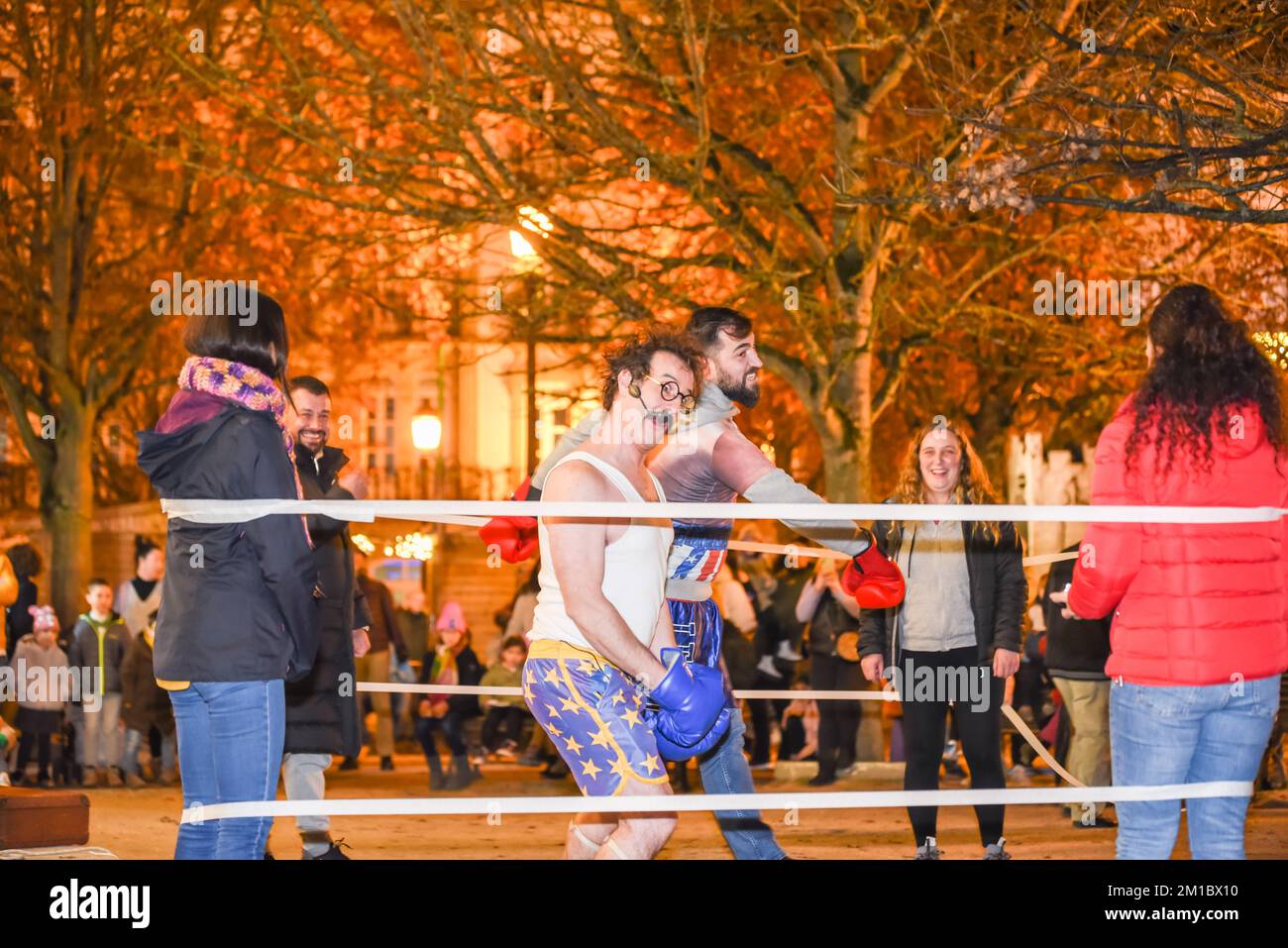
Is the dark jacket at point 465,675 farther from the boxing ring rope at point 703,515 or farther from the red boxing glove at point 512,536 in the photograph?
the boxing ring rope at point 703,515

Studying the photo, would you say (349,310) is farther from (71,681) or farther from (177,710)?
(177,710)

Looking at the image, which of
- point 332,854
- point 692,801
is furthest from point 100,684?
point 692,801

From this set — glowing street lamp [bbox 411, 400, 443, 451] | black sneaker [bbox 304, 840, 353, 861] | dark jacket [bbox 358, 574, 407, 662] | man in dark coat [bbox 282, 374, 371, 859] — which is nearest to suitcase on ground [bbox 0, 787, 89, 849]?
man in dark coat [bbox 282, 374, 371, 859]

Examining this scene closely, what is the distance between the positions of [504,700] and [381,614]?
1.30 meters

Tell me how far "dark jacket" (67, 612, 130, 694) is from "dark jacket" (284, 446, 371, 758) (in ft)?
19.2

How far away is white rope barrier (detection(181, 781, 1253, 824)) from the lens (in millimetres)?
4777

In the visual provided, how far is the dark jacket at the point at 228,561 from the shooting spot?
488 centimetres

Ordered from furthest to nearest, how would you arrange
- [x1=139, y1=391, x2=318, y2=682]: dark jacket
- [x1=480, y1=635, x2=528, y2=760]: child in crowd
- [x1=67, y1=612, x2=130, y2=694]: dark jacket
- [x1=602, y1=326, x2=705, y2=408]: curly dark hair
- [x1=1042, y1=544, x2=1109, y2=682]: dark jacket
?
1. [x1=480, y1=635, x2=528, y2=760]: child in crowd
2. [x1=67, y1=612, x2=130, y2=694]: dark jacket
3. [x1=1042, y1=544, x2=1109, y2=682]: dark jacket
4. [x1=602, y1=326, x2=705, y2=408]: curly dark hair
5. [x1=139, y1=391, x2=318, y2=682]: dark jacket

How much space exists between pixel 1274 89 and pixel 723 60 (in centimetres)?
822

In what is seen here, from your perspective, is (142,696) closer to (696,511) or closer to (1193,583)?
(696,511)

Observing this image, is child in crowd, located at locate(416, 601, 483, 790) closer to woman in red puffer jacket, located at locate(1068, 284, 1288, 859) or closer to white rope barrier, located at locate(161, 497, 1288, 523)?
white rope barrier, located at locate(161, 497, 1288, 523)

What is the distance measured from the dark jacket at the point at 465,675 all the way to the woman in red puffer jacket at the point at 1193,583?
24.2ft

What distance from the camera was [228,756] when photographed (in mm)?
4930
